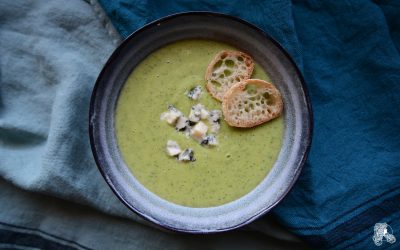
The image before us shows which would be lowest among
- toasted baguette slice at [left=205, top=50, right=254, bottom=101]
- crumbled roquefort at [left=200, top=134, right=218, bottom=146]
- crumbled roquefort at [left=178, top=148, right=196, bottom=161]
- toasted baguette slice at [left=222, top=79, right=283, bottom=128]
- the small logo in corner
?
the small logo in corner

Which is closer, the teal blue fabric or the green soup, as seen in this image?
the green soup

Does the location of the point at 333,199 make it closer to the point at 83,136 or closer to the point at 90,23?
the point at 83,136

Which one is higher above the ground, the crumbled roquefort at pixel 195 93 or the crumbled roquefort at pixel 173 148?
the crumbled roquefort at pixel 195 93

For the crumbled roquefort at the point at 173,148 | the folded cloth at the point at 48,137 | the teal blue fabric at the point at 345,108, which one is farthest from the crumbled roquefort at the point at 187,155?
the teal blue fabric at the point at 345,108

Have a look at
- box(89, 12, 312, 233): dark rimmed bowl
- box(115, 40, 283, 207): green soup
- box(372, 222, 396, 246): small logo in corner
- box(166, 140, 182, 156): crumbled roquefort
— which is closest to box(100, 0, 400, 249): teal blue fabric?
box(372, 222, 396, 246): small logo in corner

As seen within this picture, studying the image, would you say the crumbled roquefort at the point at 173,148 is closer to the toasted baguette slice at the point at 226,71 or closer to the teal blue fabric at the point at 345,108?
the toasted baguette slice at the point at 226,71

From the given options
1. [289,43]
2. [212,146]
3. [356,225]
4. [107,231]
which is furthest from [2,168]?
[356,225]

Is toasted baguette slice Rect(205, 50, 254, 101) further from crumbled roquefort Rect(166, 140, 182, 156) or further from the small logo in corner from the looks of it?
the small logo in corner
